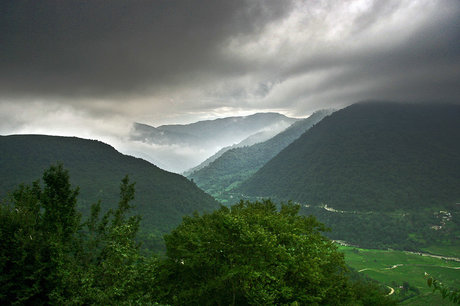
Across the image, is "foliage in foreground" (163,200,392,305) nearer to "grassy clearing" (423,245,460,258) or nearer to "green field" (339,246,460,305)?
"green field" (339,246,460,305)

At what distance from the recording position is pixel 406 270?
405 feet

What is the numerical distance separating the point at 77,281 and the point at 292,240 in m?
15.2

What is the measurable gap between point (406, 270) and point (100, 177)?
561 feet

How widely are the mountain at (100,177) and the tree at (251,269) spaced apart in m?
119

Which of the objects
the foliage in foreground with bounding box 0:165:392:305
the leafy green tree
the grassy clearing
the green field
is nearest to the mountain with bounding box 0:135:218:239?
the green field

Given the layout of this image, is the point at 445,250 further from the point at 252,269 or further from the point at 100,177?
the point at 100,177

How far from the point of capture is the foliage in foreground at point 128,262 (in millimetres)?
13734

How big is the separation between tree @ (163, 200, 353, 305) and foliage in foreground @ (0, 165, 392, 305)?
7 cm

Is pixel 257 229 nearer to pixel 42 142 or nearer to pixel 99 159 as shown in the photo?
pixel 99 159

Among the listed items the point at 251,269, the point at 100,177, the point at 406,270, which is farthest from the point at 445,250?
the point at 100,177

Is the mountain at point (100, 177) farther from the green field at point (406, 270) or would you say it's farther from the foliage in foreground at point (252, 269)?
the foliage in foreground at point (252, 269)

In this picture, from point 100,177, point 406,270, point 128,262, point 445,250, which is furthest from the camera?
point 100,177

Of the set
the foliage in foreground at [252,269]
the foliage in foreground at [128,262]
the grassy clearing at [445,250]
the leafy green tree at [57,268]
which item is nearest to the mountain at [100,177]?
the foliage in foreground at [252,269]

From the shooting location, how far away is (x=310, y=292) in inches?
774
